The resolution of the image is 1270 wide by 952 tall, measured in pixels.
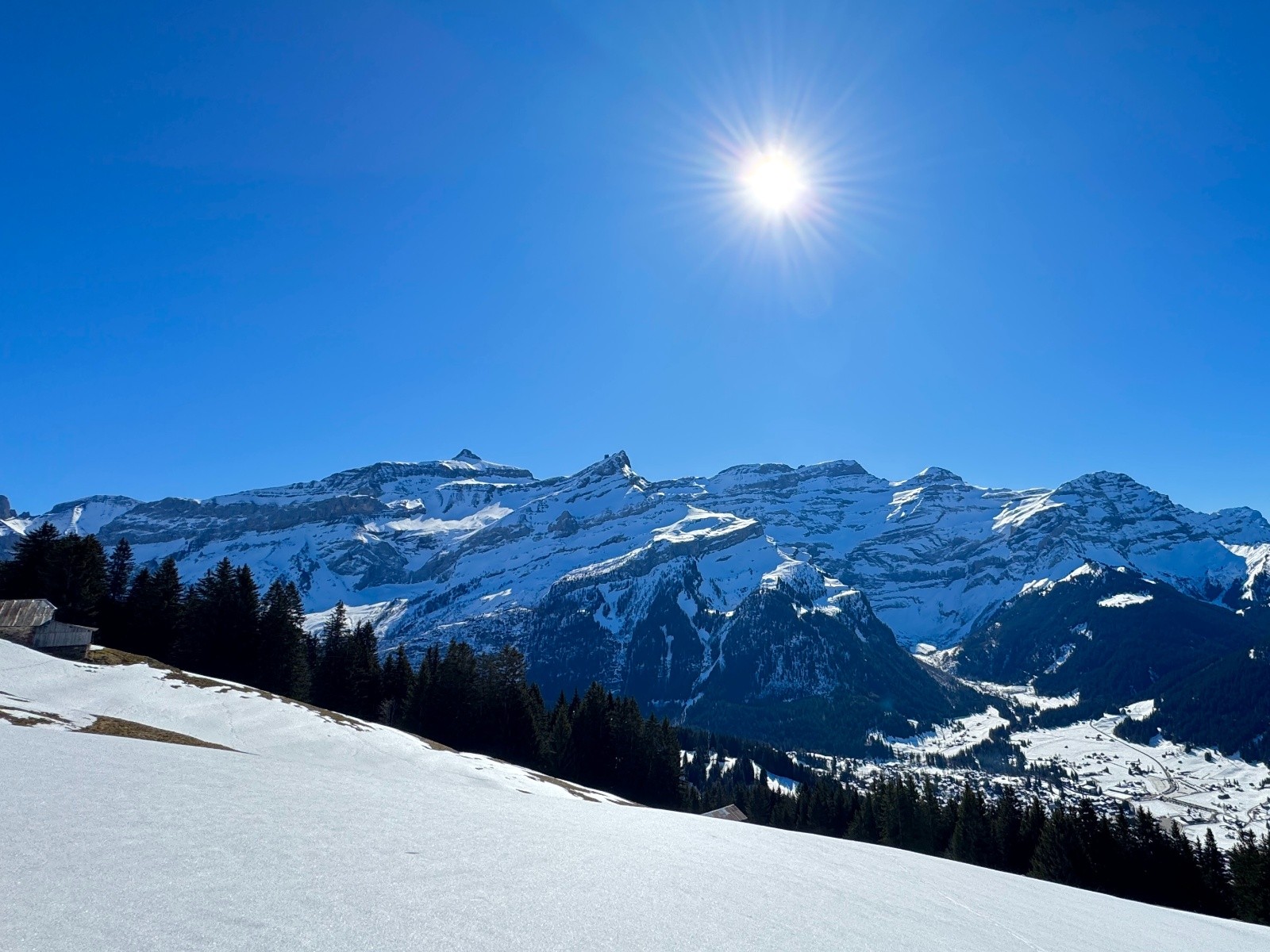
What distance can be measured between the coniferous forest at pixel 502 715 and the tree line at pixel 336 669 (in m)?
0.16

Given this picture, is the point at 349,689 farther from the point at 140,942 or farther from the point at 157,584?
the point at 140,942

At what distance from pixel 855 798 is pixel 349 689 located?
7359cm

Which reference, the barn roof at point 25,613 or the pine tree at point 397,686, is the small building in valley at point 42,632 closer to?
the barn roof at point 25,613

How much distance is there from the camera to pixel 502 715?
249 ft

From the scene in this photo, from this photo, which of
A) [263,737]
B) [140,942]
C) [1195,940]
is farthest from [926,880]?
[263,737]

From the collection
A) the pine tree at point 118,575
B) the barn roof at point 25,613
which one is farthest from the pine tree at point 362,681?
the barn roof at point 25,613

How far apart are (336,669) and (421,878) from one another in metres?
77.8

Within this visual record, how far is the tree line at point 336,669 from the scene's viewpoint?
217 feet

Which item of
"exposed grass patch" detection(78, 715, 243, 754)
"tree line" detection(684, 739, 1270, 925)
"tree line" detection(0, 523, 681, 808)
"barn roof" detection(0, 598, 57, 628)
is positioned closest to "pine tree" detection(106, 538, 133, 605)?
"tree line" detection(0, 523, 681, 808)

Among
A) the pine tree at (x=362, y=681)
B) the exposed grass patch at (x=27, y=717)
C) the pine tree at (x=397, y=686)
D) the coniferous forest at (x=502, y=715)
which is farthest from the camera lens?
the pine tree at (x=397, y=686)

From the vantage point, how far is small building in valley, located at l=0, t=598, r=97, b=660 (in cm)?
4391

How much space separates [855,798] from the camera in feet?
306

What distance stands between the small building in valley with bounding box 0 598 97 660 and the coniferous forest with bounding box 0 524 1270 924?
20.2 metres

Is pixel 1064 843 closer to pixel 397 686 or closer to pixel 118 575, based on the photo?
pixel 397 686
